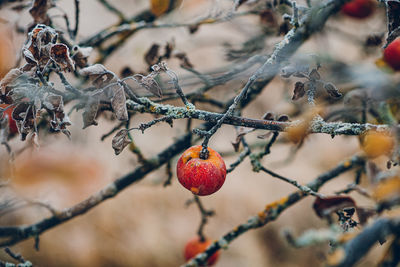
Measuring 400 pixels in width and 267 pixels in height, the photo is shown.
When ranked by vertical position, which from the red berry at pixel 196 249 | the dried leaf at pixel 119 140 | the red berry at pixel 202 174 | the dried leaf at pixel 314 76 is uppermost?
the dried leaf at pixel 314 76

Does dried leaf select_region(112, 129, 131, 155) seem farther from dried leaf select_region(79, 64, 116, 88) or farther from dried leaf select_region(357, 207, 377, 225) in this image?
dried leaf select_region(357, 207, 377, 225)

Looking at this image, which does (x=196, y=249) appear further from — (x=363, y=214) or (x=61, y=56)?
(x=61, y=56)

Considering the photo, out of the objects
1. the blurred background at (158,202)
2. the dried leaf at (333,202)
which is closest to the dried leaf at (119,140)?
the dried leaf at (333,202)

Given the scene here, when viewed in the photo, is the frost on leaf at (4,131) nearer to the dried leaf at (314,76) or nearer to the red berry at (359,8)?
the dried leaf at (314,76)

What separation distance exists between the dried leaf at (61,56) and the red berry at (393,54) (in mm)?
969

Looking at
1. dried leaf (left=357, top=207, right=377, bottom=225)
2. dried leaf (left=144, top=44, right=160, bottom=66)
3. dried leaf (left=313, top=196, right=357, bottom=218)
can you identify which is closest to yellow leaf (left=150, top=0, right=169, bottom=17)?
dried leaf (left=144, top=44, right=160, bottom=66)

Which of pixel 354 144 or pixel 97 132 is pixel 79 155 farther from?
pixel 354 144

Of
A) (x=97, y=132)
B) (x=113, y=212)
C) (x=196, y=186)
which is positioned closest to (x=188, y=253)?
(x=196, y=186)

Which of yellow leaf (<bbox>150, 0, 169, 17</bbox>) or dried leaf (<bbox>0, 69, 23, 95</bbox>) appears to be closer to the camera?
dried leaf (<bbox>0, 69, 23, 95</bbox>)

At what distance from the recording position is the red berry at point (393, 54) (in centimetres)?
117

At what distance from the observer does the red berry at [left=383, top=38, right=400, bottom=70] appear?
1.17m

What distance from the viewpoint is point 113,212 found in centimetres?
243

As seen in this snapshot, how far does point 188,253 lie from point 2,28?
3.83 feet

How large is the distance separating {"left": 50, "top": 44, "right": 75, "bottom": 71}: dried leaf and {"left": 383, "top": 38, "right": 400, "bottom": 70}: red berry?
0.97 m
